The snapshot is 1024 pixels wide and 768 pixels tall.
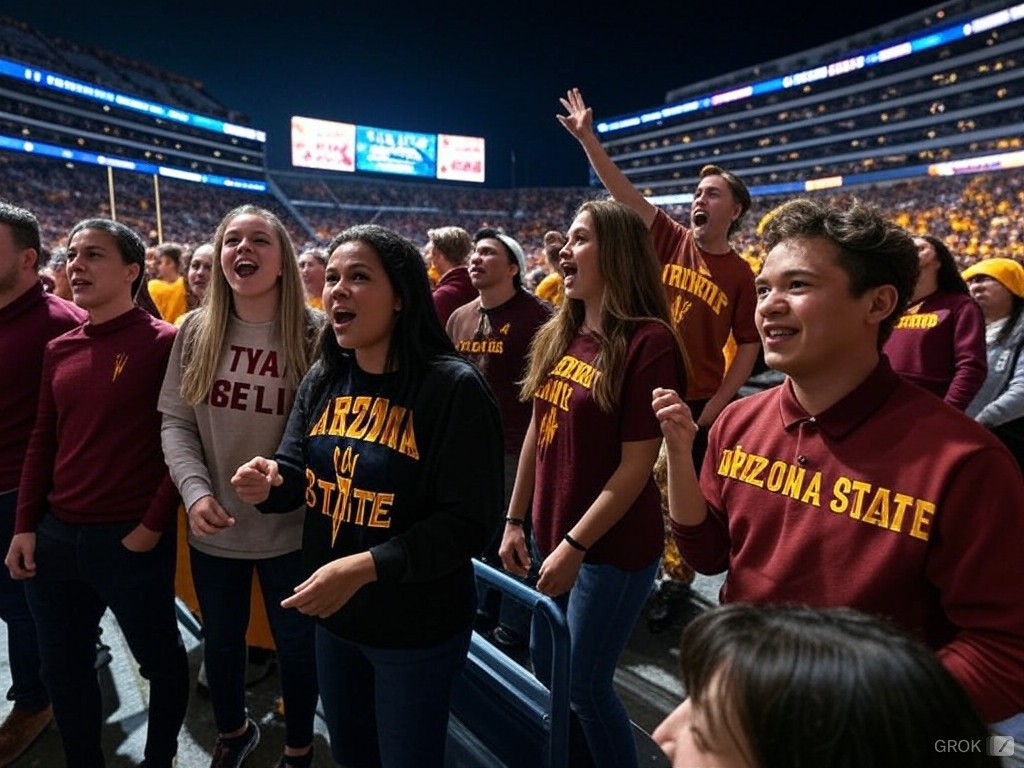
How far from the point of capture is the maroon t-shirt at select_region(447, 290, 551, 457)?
11.0 ft

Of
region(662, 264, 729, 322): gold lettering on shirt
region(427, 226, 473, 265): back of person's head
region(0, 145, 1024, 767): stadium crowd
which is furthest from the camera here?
region(427, 226, 473, 265): back of person's head

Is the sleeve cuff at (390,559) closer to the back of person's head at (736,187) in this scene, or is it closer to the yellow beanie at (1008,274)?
the back of person's head at (736,187)

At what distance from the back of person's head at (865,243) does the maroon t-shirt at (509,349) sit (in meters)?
2.11

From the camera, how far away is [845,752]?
20.5 inches

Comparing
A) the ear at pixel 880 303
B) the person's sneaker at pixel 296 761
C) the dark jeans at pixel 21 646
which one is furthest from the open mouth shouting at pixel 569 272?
the dark jeans at pixel 21 646

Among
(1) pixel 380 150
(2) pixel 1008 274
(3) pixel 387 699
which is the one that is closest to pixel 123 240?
(3) pixel 387 699

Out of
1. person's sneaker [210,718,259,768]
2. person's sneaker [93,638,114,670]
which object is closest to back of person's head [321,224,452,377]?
person's sneaker [210,718,259,768]

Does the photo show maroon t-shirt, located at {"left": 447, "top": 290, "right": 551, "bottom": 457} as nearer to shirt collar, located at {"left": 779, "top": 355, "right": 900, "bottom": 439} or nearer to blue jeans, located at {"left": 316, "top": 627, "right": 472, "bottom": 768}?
blue jeans, located at {"left": 316, "top": 627, "right": 472, "bottom": 768}

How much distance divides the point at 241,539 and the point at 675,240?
2.24 m

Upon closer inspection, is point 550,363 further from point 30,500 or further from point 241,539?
point 30,500

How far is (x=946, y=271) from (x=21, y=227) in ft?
13.8

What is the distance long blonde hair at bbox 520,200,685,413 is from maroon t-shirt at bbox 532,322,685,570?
3cm

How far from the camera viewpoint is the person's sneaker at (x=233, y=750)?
A: 2311 mm

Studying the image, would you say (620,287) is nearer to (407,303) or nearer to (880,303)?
(407,303)
